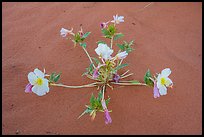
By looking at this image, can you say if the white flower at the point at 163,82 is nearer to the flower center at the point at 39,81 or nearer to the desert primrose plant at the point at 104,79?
the desert primrose plant at the point at 104,79

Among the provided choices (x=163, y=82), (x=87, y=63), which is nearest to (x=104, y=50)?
(x=163, y=82)

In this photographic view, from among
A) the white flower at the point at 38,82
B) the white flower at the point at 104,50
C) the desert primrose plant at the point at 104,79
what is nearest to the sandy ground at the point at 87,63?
the desert primrose plant at the point at 104,79

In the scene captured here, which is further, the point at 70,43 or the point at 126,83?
the point at 70,43

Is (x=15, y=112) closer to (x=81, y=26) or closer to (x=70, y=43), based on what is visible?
(x=70, y=43)

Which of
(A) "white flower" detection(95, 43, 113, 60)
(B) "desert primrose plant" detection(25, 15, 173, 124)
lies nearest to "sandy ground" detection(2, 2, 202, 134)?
(B) "desert primrose plant" detection(25, 15, 173, 124)

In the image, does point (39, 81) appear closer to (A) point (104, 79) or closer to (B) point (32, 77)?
(B) point (32, 77)

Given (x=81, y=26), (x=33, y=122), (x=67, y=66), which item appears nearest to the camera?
(x=33, y=122)

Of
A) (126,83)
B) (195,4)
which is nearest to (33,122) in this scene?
(126,83)

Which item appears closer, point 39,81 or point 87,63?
point 39,81

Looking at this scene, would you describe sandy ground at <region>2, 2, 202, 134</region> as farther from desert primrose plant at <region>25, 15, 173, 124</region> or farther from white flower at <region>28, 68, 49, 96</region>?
white flower at <region>28, 68, 49, 96</region>
